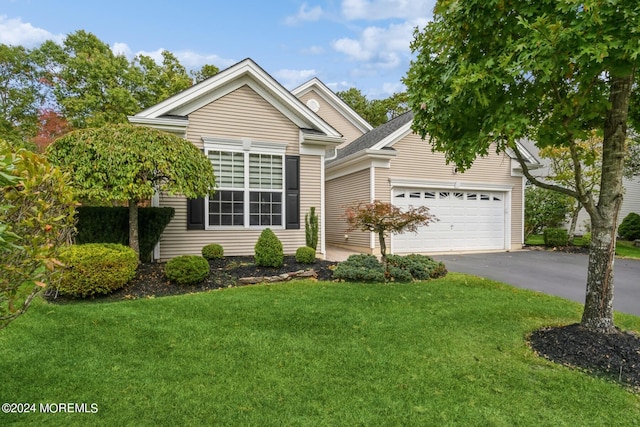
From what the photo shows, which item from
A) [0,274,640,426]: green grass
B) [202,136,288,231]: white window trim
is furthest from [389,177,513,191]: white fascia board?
[0,274,640,426]: green grass

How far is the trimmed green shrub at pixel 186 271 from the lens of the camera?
640cm

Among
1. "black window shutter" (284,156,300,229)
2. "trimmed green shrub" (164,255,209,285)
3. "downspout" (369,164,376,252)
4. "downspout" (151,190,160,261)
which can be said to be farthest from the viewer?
"downspout" (369,164,376,252)

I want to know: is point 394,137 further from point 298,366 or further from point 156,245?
point 298,366

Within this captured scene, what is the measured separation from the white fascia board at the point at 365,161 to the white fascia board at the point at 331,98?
17.2 feet

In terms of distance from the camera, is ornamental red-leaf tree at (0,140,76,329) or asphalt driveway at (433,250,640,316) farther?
asphalt driveway at (433,250,640,316)

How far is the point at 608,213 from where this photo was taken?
3.81m

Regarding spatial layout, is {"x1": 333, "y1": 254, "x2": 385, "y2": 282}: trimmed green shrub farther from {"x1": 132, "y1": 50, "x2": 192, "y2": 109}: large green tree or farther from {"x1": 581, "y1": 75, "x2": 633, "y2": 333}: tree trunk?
{"x1": 132, "y1": 50, "x2": 192, "y2": 109}: large green tree

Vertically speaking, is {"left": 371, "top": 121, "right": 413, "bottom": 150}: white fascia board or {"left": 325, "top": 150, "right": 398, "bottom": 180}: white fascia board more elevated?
{"left": 371, "top": 121, "right": 413, "bottom": 150}: white fascia board

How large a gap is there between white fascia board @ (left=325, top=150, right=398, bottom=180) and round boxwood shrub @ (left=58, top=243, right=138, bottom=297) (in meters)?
7.78

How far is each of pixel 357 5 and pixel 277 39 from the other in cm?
320

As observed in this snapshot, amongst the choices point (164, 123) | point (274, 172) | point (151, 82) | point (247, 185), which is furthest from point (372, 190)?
point (151, 82)

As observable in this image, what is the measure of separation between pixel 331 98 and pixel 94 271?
14108 mm

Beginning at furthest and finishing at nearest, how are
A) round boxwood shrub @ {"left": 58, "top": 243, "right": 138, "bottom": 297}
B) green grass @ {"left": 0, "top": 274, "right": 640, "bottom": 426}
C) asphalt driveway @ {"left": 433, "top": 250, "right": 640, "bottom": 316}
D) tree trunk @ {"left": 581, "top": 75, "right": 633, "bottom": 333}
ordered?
asphalt driveway @ {"left": 433, "top": 250, "right": 640, "bottom": 316} → round boxwood shrub @ {"left": 58, "top": 243, "right": 138, "bottom": 297} → tree trunk @ {"left": 581, "top": 75, "right": 633, "bottom": 333} → green grass @ {"left": 0, "top": 274, "right": 640, "bottom": 426}

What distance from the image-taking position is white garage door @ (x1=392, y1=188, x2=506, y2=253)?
473 inches
